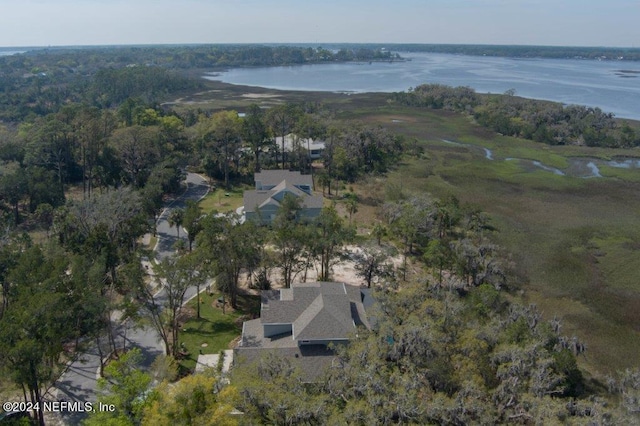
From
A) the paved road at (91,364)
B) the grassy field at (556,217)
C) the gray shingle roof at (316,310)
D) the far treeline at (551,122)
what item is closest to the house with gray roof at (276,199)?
the grassy field at (556,217)

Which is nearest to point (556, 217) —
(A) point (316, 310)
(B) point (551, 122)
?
(A) point (316, 310)

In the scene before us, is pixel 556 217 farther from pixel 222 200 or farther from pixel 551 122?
pixel 551 122

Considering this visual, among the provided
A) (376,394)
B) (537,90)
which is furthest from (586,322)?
(537,90)

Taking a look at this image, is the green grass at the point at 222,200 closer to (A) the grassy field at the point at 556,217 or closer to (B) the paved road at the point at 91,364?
(A) the grassy field at the point at 556,217

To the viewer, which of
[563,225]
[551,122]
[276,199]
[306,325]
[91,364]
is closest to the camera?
[91,364]

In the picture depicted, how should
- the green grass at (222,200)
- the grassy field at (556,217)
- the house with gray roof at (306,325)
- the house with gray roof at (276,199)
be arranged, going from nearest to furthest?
the house with gray roof at (306,325) < the grassy field at (556,217) < the house with gray roof at (276,199) < the green grass at (222,200)

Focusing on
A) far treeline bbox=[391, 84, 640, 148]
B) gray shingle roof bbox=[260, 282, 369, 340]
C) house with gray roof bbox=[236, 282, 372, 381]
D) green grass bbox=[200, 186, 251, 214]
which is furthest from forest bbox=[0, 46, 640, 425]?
far treeline bbox=[391, 84, 640, 148]

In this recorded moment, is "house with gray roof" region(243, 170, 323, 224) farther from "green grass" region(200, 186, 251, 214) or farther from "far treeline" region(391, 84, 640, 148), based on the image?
"far treeline" region(391, 84, 640, 148)
